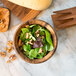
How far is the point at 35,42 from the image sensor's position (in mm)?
727

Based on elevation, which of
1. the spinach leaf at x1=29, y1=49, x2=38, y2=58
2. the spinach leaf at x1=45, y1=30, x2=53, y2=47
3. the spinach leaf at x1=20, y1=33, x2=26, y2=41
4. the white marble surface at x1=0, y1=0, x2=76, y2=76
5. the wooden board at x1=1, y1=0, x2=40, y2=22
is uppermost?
the wooden board at x1=1, y1=0, x2=40, y2=22

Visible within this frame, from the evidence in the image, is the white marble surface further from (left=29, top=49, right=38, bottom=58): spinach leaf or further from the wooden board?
(left=29, top=49, right=38, bottom=58): spinach leaf

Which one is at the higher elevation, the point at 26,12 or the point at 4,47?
the point at 26,12

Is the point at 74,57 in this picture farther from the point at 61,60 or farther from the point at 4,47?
the point at 4,47

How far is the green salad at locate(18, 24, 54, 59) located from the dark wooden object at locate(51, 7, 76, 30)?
0.11m

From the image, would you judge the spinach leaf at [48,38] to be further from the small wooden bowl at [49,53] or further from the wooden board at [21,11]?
the wooden board at [21,11]

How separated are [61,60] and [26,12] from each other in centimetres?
41

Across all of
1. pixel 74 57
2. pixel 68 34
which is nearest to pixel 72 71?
pixel 74 57

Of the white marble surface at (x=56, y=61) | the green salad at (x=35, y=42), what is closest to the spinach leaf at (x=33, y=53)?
the green salad at (x=35, y=42)

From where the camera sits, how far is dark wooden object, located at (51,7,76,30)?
780 millimetres

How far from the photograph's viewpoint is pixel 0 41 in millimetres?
896

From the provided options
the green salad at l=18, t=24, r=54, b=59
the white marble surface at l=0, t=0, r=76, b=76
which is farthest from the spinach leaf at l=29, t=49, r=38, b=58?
the white marble surface at l=0, t=0, r=76, b=76

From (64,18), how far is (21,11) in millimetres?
305

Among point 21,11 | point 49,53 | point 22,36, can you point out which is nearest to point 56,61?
point 49,53
